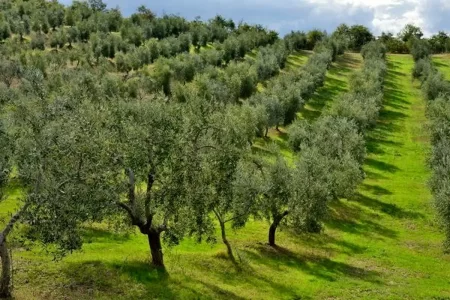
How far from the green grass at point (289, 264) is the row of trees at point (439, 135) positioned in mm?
5571

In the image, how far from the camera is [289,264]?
4584 cm

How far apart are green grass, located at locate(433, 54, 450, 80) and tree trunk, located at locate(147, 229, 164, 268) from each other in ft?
452

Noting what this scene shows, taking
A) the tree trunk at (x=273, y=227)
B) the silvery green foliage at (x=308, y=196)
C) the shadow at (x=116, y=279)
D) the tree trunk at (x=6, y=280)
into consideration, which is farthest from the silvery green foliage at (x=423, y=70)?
the tree trunk at (x=6, y=280)

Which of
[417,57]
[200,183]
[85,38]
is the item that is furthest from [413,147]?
[85,38]

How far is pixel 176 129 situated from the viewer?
34156 millimetres

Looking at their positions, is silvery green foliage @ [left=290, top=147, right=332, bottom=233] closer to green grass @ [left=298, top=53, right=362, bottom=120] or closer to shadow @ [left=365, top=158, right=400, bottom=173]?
shadow @ [left=365, top=158, right=400, bottom=173]

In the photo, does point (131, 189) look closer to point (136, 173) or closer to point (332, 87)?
point (136, 173)

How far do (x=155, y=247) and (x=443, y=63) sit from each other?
165 metres

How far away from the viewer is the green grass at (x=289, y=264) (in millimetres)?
33812

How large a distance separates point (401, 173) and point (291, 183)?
44215mm

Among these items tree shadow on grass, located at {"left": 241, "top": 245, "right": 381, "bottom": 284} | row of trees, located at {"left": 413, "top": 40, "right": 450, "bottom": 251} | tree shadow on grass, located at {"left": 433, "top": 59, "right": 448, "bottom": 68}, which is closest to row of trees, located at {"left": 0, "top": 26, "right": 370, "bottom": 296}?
tree shadow on grass, located at {"left": 241, "top": 245, "right": 381, "bottom": 284}

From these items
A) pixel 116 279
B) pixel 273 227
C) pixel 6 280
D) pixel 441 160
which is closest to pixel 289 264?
pixel 273 227

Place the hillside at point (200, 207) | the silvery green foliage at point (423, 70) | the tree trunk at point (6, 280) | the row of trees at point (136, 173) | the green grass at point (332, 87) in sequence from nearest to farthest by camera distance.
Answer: the row of trees at point (136, 173), the tree trunk at point (6, 280), the hillside at point (200, 207), the green grass at point (332, 87), the silvery green foliage at point (423, 70)

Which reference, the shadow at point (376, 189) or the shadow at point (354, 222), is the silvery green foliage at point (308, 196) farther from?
the shadow at point (376, 189)
